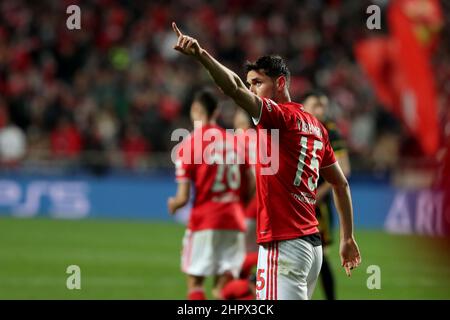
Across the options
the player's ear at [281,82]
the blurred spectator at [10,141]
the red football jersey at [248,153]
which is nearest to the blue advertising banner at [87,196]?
the blurred spectator at [10,141]

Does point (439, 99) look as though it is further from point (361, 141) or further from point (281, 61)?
point (281, 61)

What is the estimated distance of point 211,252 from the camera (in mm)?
8555

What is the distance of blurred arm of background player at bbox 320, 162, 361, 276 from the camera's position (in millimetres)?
5801

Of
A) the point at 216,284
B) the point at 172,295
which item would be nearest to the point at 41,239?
the point at 172,295

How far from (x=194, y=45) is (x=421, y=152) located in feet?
50.5

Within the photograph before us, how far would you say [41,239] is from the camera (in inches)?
610

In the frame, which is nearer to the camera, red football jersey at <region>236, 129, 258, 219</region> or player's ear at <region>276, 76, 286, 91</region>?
player's ear at <region>276, 76, 286, 91</region>

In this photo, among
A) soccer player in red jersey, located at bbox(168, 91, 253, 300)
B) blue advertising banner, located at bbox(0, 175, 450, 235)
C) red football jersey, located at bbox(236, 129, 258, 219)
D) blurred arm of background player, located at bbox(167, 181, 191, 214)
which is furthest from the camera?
blue advertising banner, located at bbox(0, 175, 450, 235)

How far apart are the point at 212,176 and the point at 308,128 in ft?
10.4

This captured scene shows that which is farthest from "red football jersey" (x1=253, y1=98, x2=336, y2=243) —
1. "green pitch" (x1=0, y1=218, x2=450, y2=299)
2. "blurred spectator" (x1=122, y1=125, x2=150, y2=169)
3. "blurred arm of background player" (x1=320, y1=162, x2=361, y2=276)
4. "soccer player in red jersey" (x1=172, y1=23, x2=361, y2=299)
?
"blurred spectator" (x1=122, y1=125, x2=150, y2=169)

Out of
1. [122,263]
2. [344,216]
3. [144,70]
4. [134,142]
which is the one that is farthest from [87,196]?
[344,216]

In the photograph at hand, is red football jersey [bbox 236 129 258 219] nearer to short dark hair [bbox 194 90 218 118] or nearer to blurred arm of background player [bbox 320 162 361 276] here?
short dark hair [bbox 194 90 218 118]

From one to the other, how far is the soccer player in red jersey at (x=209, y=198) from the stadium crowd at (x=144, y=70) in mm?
10553

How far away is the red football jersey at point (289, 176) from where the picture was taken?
539 cm
